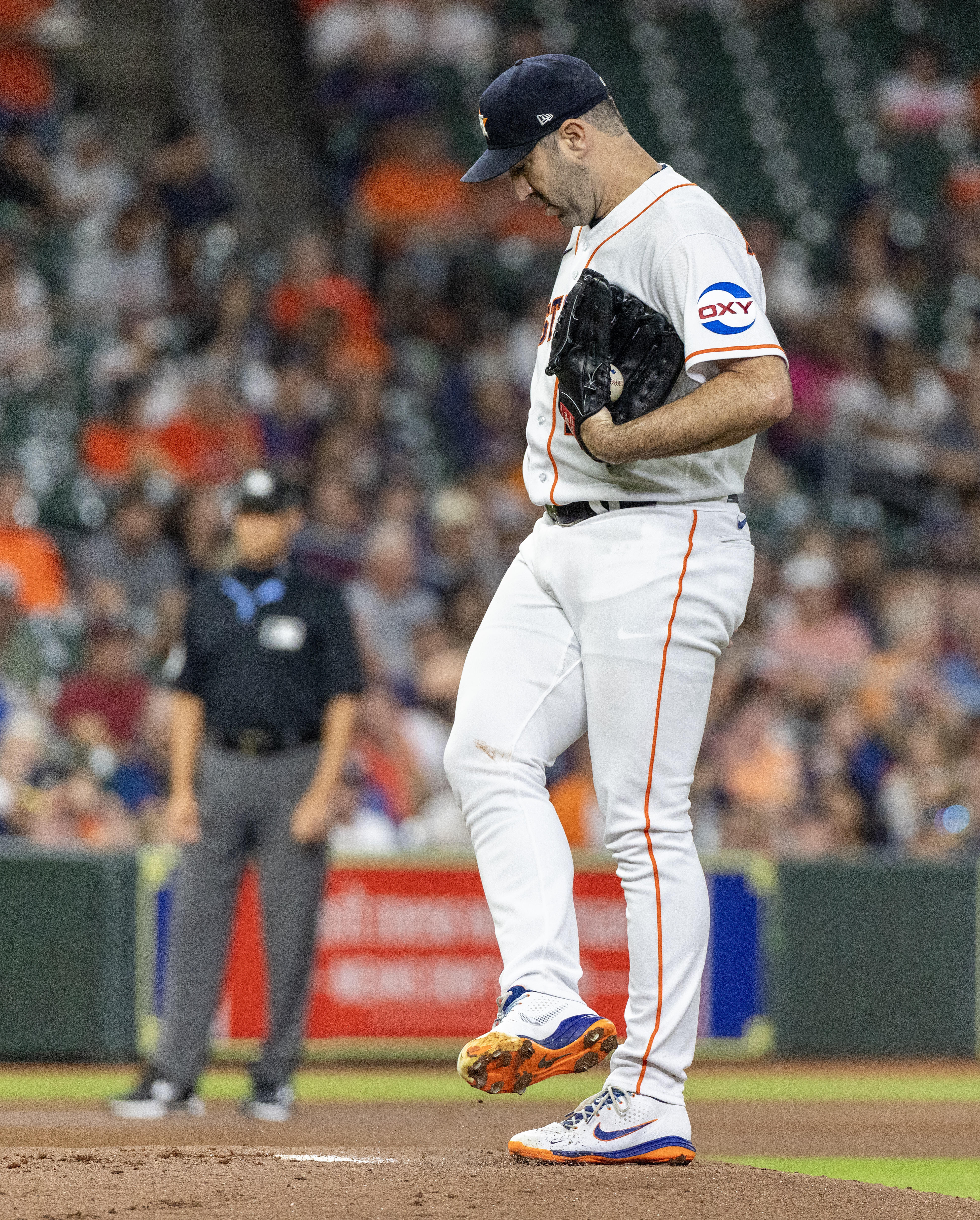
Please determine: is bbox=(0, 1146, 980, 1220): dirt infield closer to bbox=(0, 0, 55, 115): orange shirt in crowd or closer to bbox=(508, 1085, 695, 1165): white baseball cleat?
bbox=(508, 1085, 695, 1165): white baseball cleat

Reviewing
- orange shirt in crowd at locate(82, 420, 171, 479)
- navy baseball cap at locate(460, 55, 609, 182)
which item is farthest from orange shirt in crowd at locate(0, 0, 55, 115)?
navy baseball cap at locate(460, 55, 609, 182)

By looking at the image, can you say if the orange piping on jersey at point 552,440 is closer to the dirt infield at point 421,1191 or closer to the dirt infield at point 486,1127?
the dirt infield at point 421,1191

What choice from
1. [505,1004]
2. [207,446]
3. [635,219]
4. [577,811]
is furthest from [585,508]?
[207,446]

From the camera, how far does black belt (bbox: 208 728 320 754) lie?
695 cm

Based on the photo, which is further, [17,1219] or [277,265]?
[277,265]

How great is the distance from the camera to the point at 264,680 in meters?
6.96

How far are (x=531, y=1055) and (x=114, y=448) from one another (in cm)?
802

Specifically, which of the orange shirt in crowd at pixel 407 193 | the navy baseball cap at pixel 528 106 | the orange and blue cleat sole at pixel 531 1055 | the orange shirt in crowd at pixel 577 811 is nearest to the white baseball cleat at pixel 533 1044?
the orange and blue cleat sole at pixel 531 1055

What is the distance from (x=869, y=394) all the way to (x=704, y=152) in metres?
3.27

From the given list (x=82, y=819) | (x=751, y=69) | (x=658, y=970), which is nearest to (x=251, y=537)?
(x=82, y=819)

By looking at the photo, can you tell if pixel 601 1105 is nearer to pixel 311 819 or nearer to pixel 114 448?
pixel 311 819

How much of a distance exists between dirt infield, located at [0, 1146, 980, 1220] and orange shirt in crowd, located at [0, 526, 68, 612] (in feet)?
20.5

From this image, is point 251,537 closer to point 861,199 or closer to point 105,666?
point 105,666

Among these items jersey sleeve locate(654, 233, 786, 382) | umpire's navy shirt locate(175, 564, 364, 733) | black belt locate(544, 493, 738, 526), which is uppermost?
jersey sleeve locate(654, 233, 786, 382)
